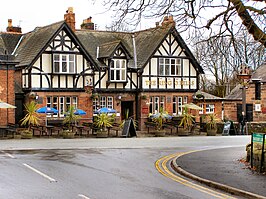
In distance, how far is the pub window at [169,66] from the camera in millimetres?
43375

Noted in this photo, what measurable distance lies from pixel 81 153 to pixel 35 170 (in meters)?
6.22

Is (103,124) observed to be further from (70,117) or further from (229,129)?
(229,129)

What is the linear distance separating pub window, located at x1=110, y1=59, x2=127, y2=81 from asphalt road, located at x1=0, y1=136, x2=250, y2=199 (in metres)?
18.0

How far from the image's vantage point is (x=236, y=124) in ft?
132

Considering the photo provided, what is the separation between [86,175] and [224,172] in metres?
4.37

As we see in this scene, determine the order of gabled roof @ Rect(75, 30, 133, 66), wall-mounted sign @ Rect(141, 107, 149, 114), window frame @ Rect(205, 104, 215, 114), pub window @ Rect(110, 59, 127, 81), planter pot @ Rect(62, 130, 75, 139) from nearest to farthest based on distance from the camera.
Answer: planter pot @ Rect(62, 130, 75, 139)
pub window @ Rect(110, 59, 127, 81)
wall-mounted sign @ Rect(141, 107, 149, 114)
gabled roof @ Rect(75, 30, 133, 66)
window frame @ Rect(205, 104, 215, 114)

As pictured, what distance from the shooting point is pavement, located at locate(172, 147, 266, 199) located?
42.7 feet

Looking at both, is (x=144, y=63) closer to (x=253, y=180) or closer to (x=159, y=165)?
(x=159, y=165)

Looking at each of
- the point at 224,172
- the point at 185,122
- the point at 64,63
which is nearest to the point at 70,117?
the point at 64,63

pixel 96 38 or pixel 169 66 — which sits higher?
pixel 96 38

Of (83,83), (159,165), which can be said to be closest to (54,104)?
(83,83)

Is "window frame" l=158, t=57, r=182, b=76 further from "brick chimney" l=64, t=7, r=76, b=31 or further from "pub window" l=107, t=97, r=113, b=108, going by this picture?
"brick chimney" l=64, t=7, r=76, b=31

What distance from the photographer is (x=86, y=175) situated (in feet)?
50.8

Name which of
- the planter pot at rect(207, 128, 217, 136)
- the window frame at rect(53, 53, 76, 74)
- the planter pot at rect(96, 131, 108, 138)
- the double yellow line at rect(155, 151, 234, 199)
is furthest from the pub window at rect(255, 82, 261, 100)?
the double yellow line at rect(155, 151, 234, 199)
